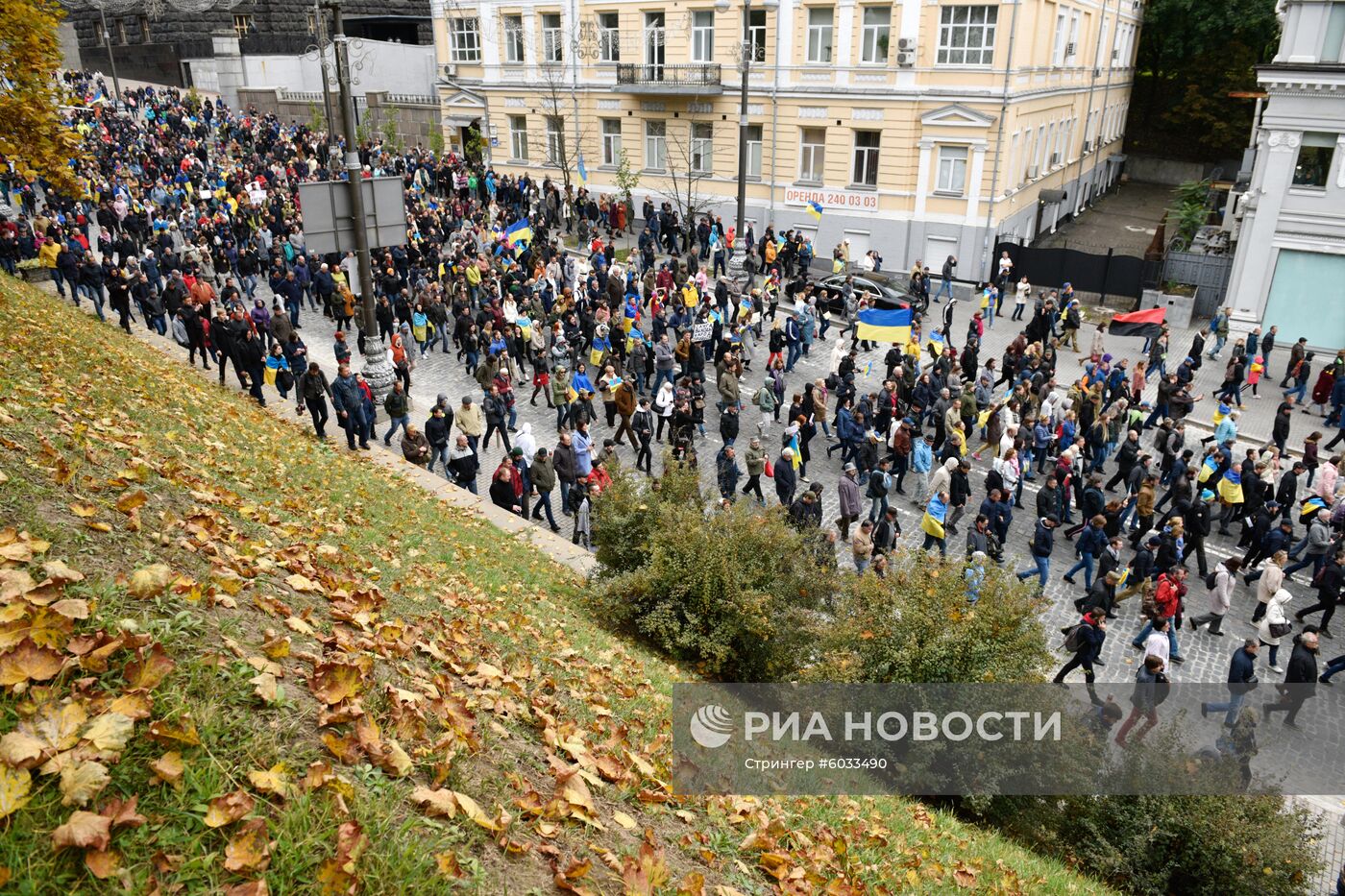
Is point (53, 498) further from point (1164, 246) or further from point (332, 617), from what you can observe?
point (1164, 246)

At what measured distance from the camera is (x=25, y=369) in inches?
349

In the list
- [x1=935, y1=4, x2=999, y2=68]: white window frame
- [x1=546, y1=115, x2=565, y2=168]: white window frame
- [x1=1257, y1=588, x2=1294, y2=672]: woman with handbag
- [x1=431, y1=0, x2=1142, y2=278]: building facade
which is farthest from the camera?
[x1=546, y1=115, x2=565, y2=168]: white window frame

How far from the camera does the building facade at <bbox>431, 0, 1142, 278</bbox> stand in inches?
1153

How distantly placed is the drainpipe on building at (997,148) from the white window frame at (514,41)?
66.1ft

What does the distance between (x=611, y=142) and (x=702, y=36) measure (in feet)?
21.1

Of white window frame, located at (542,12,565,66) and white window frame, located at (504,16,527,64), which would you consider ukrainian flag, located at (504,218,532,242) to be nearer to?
white window frame, located at (542,12,565,66)

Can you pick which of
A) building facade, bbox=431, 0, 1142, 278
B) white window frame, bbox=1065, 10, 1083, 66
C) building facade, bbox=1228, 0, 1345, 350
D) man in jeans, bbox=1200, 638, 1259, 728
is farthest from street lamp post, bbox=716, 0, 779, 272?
man in jeans, bbox=1200, 638, 1259, 728

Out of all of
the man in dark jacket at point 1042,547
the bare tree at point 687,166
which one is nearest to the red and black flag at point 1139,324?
the man in dark jacket at point 1042,547

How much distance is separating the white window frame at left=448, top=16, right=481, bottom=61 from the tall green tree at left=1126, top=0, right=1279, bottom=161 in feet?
119

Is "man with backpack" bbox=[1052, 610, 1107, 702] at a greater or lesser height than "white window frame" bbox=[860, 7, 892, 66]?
lesser

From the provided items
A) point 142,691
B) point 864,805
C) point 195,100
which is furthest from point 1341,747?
point 195,100

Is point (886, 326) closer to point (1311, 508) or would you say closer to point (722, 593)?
point (1311, 508)

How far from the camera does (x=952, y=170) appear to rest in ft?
99.4

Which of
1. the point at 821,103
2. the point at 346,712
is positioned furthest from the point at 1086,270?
the point at 346,712
